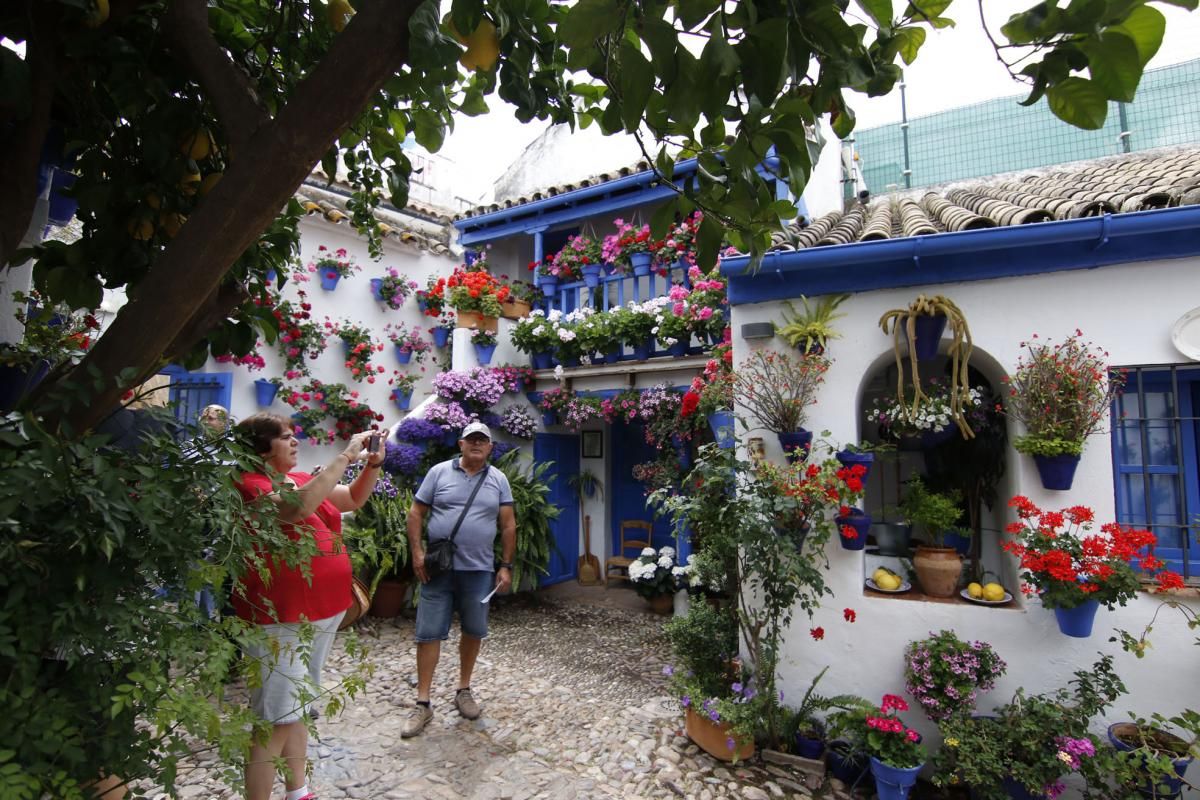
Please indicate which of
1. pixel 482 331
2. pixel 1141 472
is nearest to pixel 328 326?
pixel 482 331

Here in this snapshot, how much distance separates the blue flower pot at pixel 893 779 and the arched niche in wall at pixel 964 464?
4.01ft

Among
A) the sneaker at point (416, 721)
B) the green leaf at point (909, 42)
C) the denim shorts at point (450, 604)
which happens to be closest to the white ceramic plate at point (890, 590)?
the denim shorts at point (450, 604)

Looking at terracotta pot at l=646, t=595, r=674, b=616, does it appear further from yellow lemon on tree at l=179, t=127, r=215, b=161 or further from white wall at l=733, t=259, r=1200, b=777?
yellow lemon on tree at l=179, t=127, r=215, b=161

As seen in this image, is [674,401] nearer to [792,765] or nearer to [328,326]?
[792,765]

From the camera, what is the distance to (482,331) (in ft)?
24.4

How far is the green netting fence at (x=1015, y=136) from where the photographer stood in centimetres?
743

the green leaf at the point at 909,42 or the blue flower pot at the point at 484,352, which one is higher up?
the blue flower pot at the point at 484,352

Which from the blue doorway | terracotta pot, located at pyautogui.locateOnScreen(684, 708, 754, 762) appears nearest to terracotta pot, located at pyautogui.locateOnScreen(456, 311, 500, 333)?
the blue doorway

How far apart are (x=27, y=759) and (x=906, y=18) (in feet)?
6.75

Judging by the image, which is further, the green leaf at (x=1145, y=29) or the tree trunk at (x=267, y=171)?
the tree trunk at (x=267, y=171)

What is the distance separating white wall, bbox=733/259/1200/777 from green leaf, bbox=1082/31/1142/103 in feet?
10.2

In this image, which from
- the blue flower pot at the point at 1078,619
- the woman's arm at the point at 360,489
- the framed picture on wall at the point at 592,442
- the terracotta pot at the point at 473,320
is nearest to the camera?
the woman's arm at the point at 360,489

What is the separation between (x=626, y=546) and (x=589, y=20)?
7.54 meters

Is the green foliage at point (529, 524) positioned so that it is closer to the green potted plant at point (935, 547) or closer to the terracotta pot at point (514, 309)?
the terracotta pot at point (514, 309)
